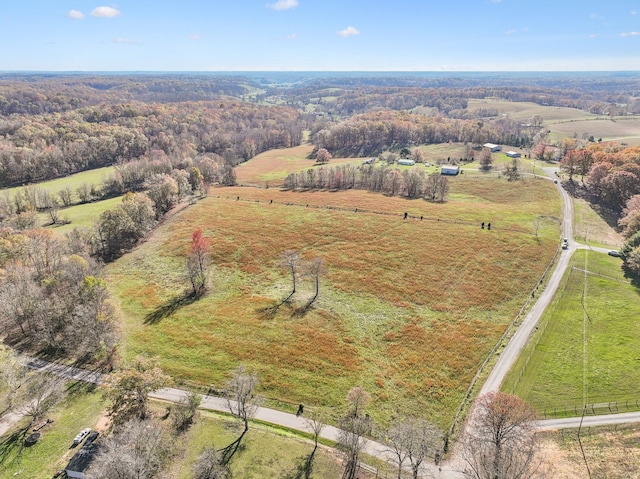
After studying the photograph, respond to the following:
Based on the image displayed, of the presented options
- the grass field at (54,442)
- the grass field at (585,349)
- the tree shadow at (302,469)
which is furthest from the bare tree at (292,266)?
the grass field at (585,349)

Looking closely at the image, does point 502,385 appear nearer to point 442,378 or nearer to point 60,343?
point 442,378

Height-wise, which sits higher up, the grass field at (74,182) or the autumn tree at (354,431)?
the autumn tree at (354,431)

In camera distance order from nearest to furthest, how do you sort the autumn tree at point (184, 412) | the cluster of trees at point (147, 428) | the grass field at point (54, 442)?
the cluster of trees at point (147, 428)
the grass field at point (54, 442)
the autumn tree at point (184, 412)

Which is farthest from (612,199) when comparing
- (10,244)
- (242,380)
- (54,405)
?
(10,244)

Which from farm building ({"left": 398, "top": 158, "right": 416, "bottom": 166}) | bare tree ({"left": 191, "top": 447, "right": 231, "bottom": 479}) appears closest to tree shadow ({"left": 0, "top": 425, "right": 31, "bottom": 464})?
bare tree ({"left": 191, "top": 447, "right": 231, "bottom": 479})

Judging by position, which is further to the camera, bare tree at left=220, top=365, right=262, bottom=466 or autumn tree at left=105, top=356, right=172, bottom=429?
autumn tree at left=105, top=356, right=172, bottom=429

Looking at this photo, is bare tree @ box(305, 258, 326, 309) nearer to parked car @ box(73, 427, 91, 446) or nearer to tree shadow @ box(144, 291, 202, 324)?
Answer: tree shadow @ box(144, 291, 202, 324)

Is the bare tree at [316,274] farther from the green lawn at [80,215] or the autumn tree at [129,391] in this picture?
the green lawn at [80,215]

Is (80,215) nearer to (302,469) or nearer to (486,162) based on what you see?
(302,469)
